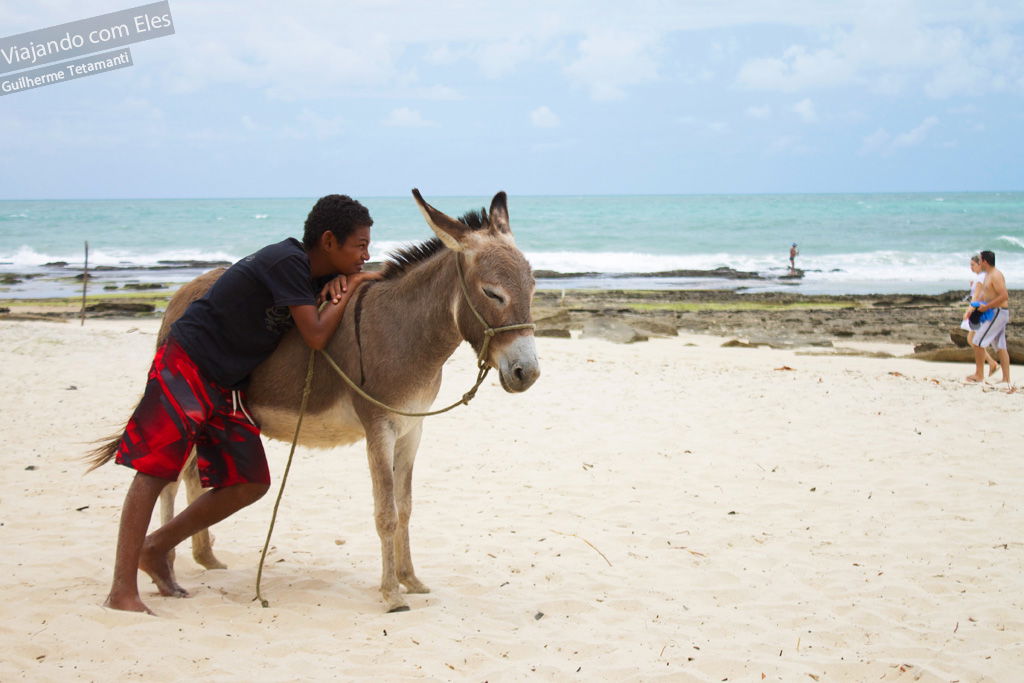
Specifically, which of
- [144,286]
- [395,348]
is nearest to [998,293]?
[395,348]

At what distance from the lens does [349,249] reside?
434 cm

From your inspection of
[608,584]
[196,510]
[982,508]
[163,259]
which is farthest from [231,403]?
[163,259]

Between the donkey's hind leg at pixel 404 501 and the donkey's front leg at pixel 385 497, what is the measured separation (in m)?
0.25

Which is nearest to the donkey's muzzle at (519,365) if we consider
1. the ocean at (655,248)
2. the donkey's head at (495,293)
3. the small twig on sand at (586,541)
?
the donkey's head at (495,293)

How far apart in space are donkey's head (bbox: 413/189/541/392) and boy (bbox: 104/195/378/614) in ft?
1.72

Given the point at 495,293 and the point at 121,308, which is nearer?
the point at 495,293

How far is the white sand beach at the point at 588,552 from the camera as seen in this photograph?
12.5ft

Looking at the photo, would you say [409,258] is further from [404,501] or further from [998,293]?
[998,293]

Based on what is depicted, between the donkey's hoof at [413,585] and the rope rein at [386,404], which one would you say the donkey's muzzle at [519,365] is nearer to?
the rope rein at [386,404]

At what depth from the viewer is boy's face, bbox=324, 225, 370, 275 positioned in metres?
4.30

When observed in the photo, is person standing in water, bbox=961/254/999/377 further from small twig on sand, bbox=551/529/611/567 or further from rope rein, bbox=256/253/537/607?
rope rein, bbox=256/253/537/607

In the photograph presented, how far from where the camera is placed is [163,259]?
46.8 meters

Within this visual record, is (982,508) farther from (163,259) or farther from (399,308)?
(163,259)

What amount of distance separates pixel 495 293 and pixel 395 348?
24.5 inches
